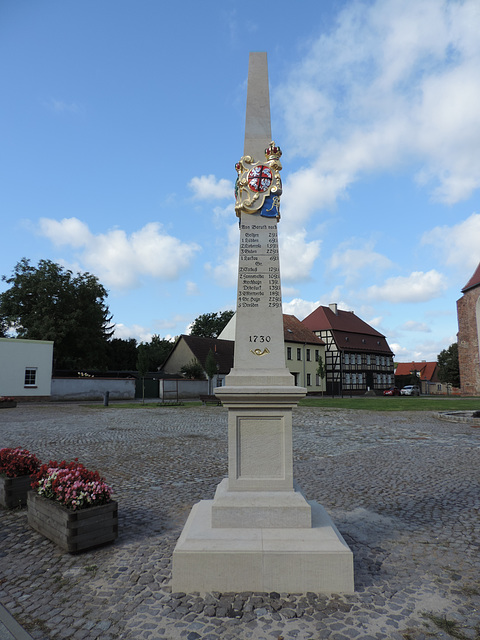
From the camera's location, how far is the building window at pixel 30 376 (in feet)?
99.2

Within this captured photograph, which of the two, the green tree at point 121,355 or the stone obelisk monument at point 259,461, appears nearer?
the stone obelisk monument at point 259,461

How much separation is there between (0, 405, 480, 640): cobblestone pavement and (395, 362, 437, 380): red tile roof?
76248 millimetres

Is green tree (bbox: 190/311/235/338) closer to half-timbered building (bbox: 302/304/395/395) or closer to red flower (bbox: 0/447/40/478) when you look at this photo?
half-timbered building (bbox: 302/304/395/395)

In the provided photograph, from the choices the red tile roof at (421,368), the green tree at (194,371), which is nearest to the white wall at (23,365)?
the green tree at (194,371)

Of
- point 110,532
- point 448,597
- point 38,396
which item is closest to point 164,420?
point 110,532

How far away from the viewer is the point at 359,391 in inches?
2044

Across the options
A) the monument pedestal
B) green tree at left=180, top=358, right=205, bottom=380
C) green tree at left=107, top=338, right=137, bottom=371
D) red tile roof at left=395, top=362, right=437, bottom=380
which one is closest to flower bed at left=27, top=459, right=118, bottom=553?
the monument pedestal

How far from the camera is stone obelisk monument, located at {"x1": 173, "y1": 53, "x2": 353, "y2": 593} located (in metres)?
3.42

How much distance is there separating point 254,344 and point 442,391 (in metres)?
79.1

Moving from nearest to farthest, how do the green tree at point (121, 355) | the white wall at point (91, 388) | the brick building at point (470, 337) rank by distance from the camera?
the white wall at point (91, 388) → the brick building at point (470, 337) → the green tree at point (121, 355)

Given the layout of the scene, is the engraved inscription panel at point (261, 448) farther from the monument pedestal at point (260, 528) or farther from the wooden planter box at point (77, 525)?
the wooden planter box at point (77, 525)

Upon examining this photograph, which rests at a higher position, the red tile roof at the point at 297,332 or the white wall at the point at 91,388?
the red tile roof at the point at 297,332

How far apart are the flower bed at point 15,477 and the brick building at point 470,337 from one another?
4145cm

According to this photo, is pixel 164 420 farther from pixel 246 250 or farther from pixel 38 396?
pixel 38 396
